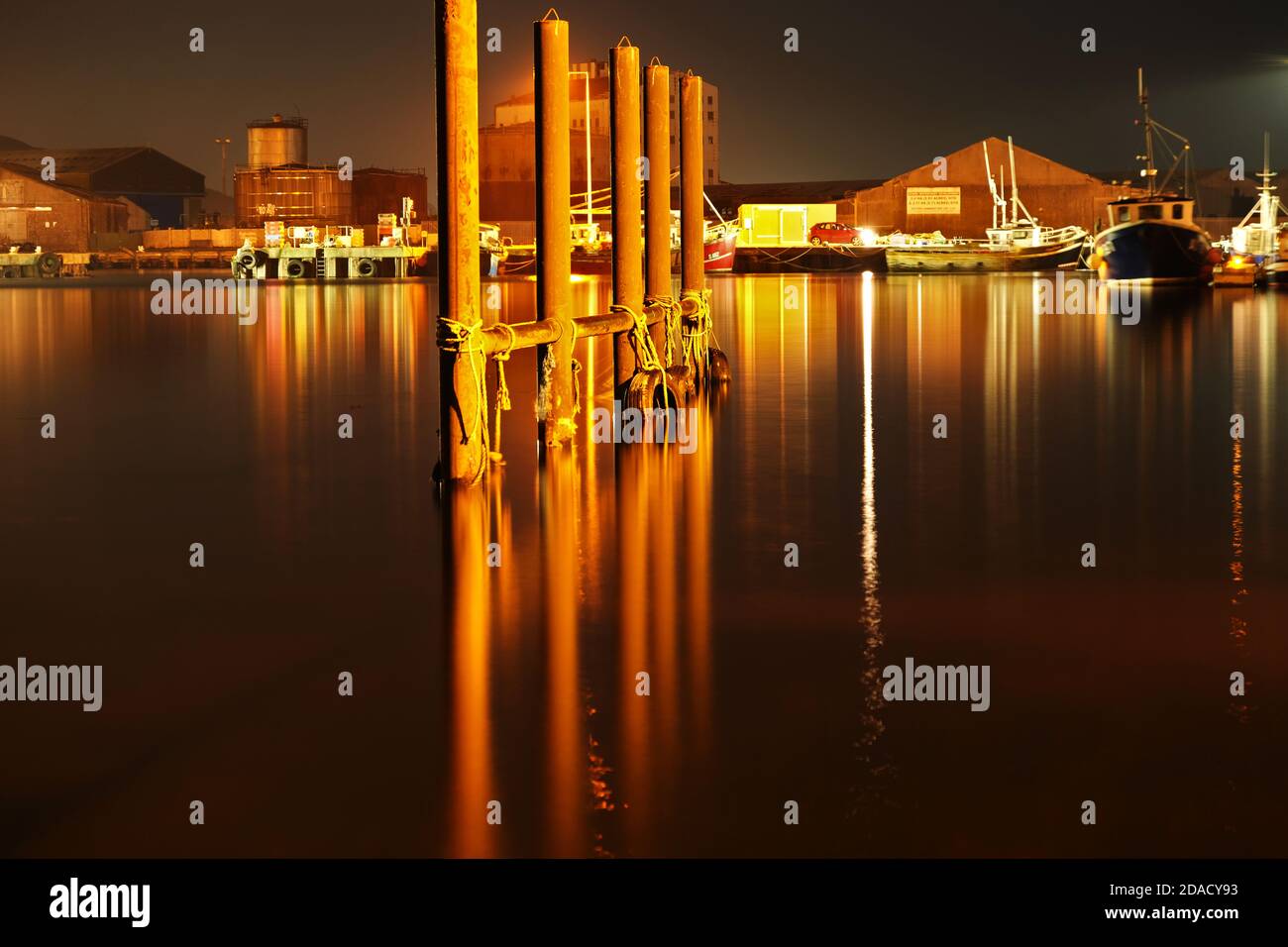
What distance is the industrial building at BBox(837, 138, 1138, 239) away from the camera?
93.4 meters

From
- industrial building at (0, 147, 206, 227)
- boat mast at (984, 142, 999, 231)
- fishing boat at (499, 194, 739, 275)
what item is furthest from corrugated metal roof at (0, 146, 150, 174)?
boat mast at (984, 142, 999, 231)

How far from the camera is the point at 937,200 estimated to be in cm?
9562

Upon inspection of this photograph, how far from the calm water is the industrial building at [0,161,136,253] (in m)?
103

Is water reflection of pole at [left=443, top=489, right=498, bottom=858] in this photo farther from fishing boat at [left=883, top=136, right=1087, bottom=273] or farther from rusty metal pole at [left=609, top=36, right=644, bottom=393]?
fishing boat at [left=883, top=136, right=1087, bottom=273]

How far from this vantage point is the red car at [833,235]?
304ft

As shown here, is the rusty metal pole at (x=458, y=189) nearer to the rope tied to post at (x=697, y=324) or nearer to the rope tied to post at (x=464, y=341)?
the rope tied to post at (x=464, y=341)

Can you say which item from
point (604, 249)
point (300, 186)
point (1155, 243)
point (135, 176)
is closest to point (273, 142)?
point (300, 186)

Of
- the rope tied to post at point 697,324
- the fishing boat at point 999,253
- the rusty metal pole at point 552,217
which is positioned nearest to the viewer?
the rusty metal pole at point 552,217

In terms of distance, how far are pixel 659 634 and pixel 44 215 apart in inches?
4507

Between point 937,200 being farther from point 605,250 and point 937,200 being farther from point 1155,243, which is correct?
point 1155,243

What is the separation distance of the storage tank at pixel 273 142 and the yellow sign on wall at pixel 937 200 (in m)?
43.1

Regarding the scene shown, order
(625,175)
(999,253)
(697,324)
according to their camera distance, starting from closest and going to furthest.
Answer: (625,175) < (697,324) < (999,253)

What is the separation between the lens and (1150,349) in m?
26.6

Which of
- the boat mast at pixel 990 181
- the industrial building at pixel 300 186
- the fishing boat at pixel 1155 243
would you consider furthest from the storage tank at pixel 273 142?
the fishing boat at pixel 1155 243
